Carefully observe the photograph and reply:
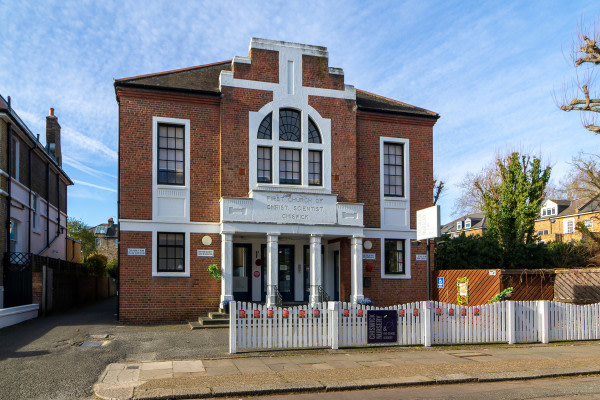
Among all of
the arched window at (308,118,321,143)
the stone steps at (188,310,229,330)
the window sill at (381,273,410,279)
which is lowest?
the stone steps at (188,310,229,330)

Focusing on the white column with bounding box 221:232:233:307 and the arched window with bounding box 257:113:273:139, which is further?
the arched window with bounding box 257:113:273:139

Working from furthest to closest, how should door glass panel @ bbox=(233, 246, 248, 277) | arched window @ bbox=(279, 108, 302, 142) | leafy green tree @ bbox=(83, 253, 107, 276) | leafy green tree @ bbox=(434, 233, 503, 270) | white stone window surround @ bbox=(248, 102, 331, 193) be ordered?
leafy green tree @ bbox=(83, 253, 107, 276) → leafy green tree @ bbox=(434, 233, 503, 270) → door glass panel @ bbox=(233, 246, 248, 277) → arched window @ bbox=(279, 108, 302, 142) → white stone window surround @ bbox=(248, 102, 331, 193)

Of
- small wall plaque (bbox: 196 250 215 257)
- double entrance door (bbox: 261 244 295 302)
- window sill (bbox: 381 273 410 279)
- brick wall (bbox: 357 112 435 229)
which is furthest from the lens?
brick wall (bbox: 357 112 435 229)

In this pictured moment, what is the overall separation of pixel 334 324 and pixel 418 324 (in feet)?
7.68

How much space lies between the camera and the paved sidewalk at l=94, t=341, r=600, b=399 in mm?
8570

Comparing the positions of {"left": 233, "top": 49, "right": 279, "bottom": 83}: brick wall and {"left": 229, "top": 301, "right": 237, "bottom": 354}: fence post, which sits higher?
{"left": 233, "top": 49, "right": 279, "bottom": 83}: brick wall

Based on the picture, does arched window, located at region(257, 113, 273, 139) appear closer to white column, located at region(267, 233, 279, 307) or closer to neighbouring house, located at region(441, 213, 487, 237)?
white column, located at region(267, 233, 279, 307)

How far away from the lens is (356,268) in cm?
1891

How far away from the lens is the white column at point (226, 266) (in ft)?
57.2

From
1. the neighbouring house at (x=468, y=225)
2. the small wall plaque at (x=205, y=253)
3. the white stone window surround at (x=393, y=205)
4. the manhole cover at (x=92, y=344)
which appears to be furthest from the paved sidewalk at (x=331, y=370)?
the neighbouring house at (x=468, y=225)

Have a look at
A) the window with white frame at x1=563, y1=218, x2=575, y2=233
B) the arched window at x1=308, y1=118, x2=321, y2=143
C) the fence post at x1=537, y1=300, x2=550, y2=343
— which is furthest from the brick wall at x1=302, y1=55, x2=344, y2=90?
the window with white frame at x1=563, y1=218, x2=575, y2=233

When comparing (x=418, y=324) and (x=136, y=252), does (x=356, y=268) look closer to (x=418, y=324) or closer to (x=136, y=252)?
(x=418, y=324)

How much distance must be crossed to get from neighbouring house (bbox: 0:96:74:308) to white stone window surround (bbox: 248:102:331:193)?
9.09m

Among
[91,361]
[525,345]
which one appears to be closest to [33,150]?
[91,361]
